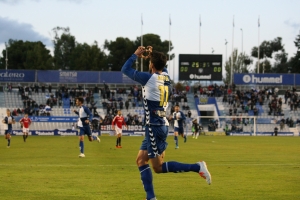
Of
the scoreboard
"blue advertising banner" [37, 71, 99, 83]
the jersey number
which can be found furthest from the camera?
"blue advertising banner" [37, 71, 99, 83]

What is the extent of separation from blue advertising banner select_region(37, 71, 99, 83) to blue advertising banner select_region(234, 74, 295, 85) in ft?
69.8

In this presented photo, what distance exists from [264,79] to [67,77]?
29.3 metres

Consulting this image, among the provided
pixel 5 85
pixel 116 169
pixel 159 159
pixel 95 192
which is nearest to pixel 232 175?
pixel 116 169

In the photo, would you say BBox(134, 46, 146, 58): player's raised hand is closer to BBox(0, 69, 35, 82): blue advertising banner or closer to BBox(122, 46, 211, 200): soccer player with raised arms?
BBox(122, 46, 211, 200): soccer player with raised arms

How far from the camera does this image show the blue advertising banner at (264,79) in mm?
78125

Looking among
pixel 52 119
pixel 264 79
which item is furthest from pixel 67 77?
pixel 264 79

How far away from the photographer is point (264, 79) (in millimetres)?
78938

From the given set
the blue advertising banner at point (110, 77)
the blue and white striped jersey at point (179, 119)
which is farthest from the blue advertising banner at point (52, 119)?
the blue and white striped jersey at point (179, 119)

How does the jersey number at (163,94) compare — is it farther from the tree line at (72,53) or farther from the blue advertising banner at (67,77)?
the tree line at (72,53)

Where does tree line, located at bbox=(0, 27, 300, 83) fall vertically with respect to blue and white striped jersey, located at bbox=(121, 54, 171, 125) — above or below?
above

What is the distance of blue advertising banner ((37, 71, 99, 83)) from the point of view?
76.2 meters

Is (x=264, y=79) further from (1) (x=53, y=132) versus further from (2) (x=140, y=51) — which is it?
(2) (x=140, y=51)

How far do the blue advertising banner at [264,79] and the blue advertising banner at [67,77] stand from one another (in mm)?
21264

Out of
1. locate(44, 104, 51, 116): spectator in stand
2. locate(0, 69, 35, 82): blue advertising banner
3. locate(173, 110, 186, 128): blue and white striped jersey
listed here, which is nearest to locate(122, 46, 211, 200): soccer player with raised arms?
locate(173, 110, 186, 128): blue and white striped jersey
